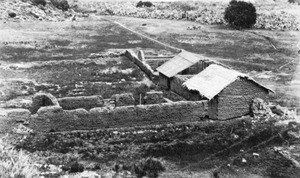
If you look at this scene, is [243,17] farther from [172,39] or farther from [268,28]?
[172,39]

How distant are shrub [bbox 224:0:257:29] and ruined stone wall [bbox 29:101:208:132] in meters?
31.0

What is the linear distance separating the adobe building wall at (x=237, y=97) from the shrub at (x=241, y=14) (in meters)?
29.1

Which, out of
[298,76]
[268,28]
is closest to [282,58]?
[298,76]

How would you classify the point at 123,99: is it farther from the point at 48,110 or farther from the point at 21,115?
the point at 21,115

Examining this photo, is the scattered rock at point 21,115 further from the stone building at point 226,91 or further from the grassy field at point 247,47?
the grassy field at point 247,47

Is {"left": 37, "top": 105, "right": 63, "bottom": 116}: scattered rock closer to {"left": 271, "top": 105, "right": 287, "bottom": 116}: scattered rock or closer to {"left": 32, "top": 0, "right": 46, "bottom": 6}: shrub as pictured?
{"left": 271, "top": 105, "right": 287, "bottom": 116}: scattered rock

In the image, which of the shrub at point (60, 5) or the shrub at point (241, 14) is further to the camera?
the shrub at point (60, 5)

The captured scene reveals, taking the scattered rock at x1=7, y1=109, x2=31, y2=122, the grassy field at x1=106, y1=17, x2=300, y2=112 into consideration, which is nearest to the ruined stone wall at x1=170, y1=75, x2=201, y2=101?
the grassy field at x1=106, y1=17, x2=300, y2=112

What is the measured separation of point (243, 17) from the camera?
45.6 meters

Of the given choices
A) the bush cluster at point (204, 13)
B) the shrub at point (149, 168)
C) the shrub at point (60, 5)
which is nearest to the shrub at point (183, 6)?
the bush cluster at point (204, 13)

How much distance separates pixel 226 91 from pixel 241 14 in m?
30.9

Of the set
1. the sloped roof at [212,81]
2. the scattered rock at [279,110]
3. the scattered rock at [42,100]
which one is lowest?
the scattered rock at [279,110]

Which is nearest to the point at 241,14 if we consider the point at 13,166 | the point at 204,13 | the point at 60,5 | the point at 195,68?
the point at 204,13

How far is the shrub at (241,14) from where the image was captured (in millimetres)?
45375
